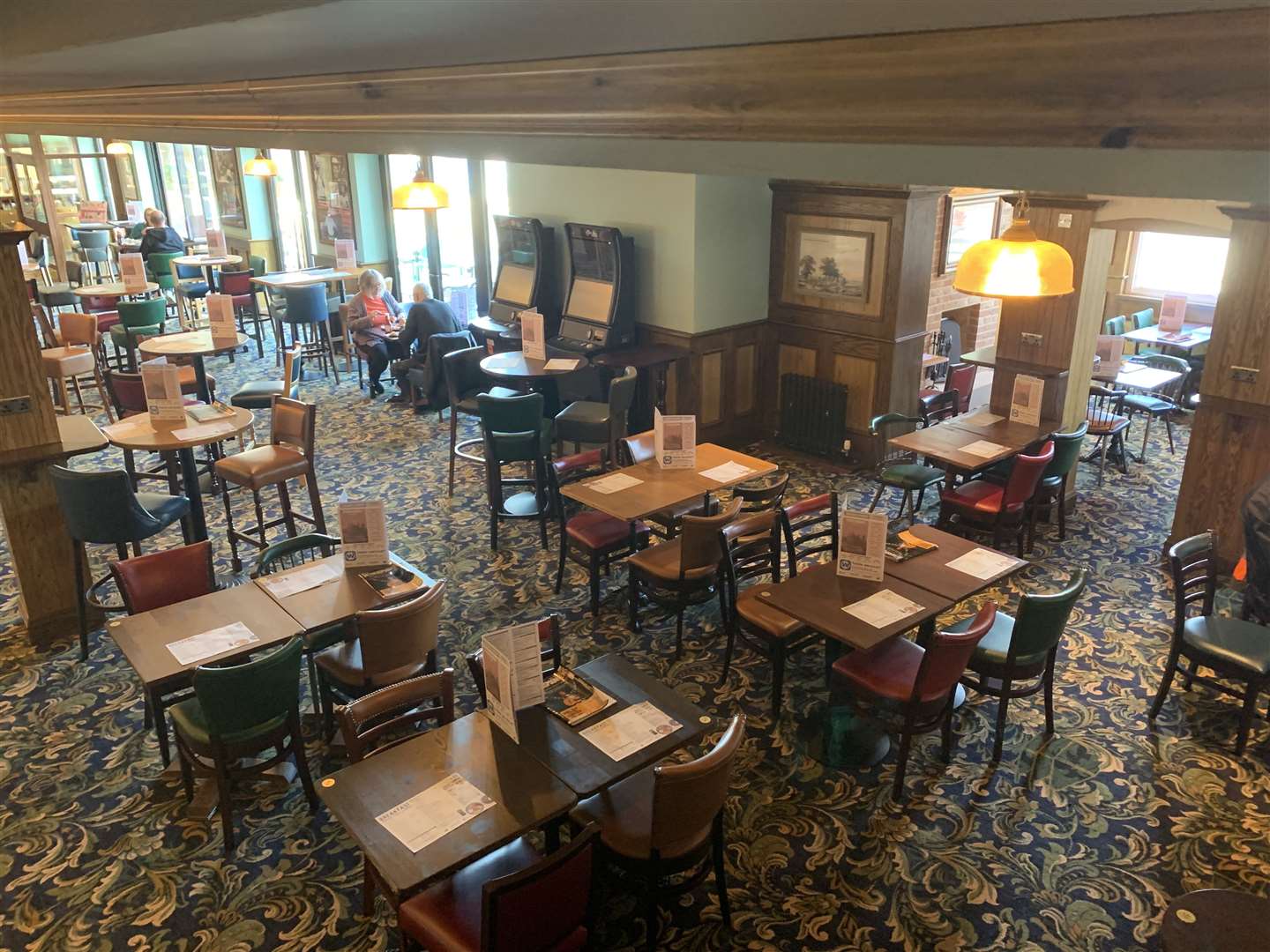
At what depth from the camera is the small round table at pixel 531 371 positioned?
7.03 m

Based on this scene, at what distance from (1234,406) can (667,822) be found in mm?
4484

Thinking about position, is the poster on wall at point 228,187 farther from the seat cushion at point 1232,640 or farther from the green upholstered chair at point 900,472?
the seat cushion at point 1232,640

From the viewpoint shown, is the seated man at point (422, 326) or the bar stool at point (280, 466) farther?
the seated man at point (422, 326)

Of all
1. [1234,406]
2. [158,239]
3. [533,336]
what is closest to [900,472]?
[1234,406]

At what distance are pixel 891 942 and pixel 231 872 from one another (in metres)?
2.51

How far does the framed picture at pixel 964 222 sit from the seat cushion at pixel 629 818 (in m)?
6.48

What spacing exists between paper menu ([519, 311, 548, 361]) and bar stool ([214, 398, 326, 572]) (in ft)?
6.38

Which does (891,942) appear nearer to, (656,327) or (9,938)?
(9,938)

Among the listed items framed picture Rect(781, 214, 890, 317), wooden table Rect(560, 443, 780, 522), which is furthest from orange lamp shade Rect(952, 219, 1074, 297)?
framed picture Rect(781, 214, 890, 317)

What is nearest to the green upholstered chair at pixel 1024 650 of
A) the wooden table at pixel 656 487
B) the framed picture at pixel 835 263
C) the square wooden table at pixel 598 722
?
the square wooden table at pixel 598 722

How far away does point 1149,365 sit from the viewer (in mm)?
8766

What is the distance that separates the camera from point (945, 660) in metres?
3.70

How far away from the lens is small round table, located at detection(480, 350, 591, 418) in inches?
277

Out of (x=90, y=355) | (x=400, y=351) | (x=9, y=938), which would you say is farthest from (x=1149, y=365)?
(x=90, y=355)
